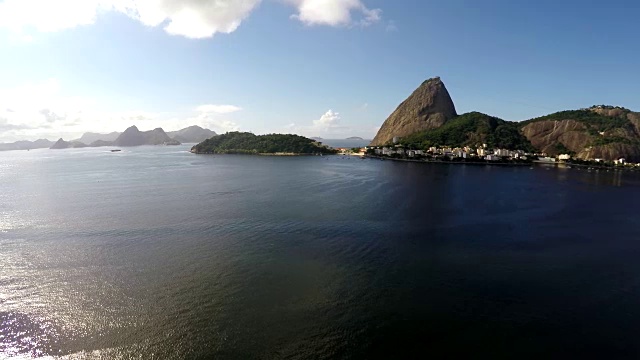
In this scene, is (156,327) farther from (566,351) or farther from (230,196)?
(230,196)

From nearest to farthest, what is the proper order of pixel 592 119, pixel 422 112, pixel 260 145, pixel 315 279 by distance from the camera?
pixel 315 279 → pixel 592 119 → pixel 260 145 → pixel 422 112

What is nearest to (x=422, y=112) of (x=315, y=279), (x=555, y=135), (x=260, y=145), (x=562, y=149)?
(x=555, y=135)

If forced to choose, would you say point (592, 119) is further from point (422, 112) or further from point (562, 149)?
point (422, 112)

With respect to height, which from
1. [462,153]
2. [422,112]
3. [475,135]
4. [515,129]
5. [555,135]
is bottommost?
[462,153]

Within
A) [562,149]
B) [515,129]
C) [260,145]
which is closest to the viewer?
[562,149]

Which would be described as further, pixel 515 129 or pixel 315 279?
pixel 515 129

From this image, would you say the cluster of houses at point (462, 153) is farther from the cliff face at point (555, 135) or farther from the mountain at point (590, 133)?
the mountain at point (590, 133)

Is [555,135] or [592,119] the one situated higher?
[592,119]

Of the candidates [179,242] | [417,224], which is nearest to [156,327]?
[179,242]
